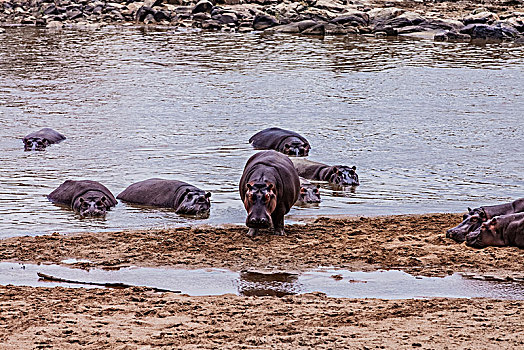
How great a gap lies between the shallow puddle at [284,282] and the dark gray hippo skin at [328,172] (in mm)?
4322

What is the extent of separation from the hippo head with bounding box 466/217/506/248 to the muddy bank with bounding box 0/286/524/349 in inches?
68.2

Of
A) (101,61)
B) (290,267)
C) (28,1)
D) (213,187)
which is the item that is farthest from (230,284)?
(28,1)

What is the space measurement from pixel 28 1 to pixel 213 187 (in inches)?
1361

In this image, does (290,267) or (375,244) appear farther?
(375,244)

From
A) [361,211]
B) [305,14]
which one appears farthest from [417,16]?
[361,211]

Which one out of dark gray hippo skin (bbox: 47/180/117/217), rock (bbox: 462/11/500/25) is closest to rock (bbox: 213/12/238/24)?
rock (bbox: 462/11/500/25)

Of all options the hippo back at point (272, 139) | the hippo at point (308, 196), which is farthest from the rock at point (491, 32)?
the hippo at point (308, 196)

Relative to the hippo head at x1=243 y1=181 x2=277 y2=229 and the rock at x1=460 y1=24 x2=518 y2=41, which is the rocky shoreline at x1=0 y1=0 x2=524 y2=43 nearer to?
the rock at x1=460 y1=24 x2=518 y2=41

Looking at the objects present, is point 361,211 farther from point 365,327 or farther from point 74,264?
point 365,327

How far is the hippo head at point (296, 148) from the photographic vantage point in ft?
44.4

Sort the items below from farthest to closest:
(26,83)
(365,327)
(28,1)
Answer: (28,1), (26,83), (365,327)

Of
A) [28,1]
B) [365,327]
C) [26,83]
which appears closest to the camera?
[365,327]

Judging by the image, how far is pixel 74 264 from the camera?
7312 mm

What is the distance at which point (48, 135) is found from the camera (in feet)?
47.3
